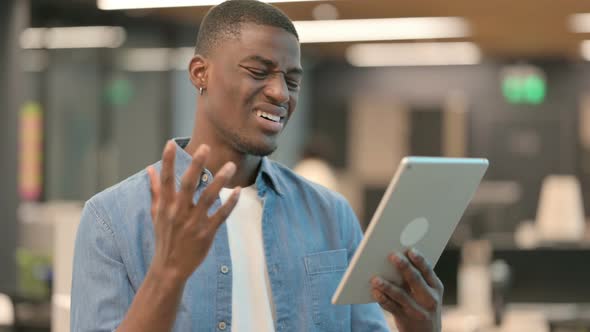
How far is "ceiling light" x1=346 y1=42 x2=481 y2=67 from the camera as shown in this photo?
12164 mm

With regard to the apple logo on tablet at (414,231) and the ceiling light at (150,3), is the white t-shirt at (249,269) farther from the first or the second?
the ceiling light at (150,3)

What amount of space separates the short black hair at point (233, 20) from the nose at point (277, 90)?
0.31ft

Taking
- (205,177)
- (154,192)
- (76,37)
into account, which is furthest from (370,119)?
(154,192)

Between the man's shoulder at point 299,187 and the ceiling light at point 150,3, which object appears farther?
the ceiling light at point 150,3

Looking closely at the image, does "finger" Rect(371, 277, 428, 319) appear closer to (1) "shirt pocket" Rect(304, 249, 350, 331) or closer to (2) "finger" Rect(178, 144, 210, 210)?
(1) "shirt pocket" Rect(304, 249, 350, 331)

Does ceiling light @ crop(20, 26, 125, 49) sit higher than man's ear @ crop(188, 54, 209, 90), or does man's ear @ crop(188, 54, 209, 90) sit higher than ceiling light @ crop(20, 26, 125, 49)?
ceiling light @ crop(20, 26, 125, 49)

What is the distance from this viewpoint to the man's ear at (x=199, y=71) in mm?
1698

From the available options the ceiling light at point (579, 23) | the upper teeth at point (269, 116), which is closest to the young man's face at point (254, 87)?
the upper teeth at point (269, 116)

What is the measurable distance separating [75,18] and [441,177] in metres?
8.74

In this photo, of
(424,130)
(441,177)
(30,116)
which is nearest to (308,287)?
(441,177)

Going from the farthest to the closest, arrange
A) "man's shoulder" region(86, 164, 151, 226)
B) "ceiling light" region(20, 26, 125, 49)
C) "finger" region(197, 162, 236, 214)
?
"ceiling light" region(20, 26, 125, 49) < "man's shoulder" region(86, 164, 151, 226) < "finger" region(197, 162, 236, 214)

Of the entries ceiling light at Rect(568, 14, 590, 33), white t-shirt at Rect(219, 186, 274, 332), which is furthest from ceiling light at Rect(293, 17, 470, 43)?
white t-shirt at Rect(219, 186, 274, 332)

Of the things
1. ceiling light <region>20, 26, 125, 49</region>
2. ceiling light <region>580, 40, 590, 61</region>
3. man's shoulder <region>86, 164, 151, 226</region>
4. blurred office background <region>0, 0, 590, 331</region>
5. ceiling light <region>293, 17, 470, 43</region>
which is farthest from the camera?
ceiling light <region>580, 40, 590, 61</region>

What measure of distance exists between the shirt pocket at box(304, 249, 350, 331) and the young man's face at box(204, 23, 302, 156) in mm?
205
